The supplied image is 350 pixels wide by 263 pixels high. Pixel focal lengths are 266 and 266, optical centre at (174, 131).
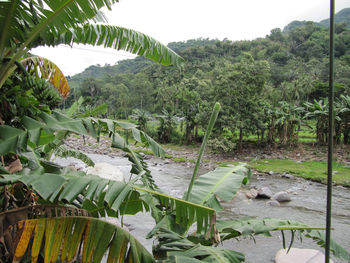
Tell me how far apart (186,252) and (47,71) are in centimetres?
308

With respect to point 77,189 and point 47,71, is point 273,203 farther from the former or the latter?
point 77,189

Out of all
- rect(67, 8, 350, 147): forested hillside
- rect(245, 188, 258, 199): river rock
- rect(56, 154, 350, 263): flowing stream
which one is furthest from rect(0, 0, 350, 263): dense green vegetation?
rect(245, 188, 258, 199): river rock

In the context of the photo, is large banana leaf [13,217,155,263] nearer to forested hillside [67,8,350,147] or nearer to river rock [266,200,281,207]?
forested hillside [67,8,350,147]

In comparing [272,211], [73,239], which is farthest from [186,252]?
[272,211]

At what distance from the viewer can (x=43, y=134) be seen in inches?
73.6

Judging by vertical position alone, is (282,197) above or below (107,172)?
below

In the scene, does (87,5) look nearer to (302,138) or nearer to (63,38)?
(63,38)

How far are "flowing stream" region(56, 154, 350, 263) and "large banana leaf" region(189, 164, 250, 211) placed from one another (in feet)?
2.57

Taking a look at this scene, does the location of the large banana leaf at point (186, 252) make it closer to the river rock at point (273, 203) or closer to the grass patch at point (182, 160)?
the river rock at point (273, 203)

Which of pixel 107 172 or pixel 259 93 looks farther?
pixel 259 93

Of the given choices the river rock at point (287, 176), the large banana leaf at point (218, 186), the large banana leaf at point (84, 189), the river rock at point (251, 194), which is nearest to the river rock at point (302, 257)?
the large banana leaf at point (218, 186)

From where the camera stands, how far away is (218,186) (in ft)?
8.45

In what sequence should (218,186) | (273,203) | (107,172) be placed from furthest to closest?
(107,172) < (273,203) < (218,186)

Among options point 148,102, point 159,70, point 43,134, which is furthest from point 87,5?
point 159,70
